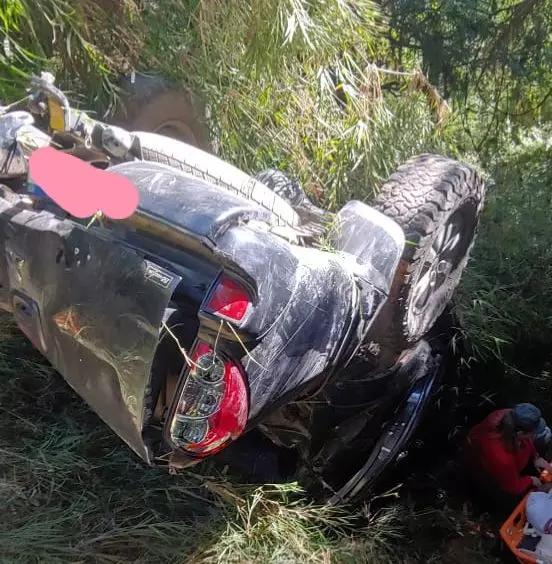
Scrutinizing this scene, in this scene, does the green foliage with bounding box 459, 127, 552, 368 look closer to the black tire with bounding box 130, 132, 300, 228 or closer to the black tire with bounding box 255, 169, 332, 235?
the black tire with bounding box 255, 169, 332, 235

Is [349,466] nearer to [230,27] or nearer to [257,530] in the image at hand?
[257,530]

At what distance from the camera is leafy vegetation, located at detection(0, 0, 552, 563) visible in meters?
2.33

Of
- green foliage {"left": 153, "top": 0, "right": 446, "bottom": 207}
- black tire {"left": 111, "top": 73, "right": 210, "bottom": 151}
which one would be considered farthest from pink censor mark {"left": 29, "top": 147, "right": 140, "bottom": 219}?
green foliage {"left": 153, "top": 0, "right": 446, "bottom": 207}

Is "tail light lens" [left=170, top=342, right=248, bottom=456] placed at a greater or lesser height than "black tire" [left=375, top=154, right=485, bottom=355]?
lesser

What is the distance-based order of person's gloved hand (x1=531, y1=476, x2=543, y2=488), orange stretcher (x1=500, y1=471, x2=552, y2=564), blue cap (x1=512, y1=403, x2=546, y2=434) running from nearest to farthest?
1. orange stretcher (x1=500, y1=471, x2=552, y2=564)
2. blue cap (x1=512, y1=403, x2=546, y2=434)
3. person's gloved hand (x1=531, y1=476, x2=543, y2=488)

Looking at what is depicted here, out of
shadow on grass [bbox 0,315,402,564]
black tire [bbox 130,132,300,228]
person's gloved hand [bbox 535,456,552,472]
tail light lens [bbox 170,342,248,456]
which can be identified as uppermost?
black tire [bbox 130,132,300,228]

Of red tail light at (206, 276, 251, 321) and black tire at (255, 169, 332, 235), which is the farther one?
black tire at (255, 169, 332, 235)

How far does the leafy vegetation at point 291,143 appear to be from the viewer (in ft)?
7.65

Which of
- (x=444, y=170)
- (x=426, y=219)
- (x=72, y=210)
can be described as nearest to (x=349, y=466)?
(x=426, y=219)

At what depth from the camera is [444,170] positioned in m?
2.80

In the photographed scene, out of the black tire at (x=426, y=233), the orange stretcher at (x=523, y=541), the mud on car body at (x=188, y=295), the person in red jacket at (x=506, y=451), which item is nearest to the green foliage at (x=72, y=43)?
the mud on car body at (x=188, y=295)

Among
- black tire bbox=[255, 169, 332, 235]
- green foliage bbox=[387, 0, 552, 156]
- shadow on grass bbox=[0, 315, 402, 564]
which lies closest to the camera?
shadow on grass bbox=[0, 315, 402, 564]

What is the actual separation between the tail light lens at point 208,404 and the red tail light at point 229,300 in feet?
0.34

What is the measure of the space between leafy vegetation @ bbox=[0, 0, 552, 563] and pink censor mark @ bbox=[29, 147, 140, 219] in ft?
3.67
